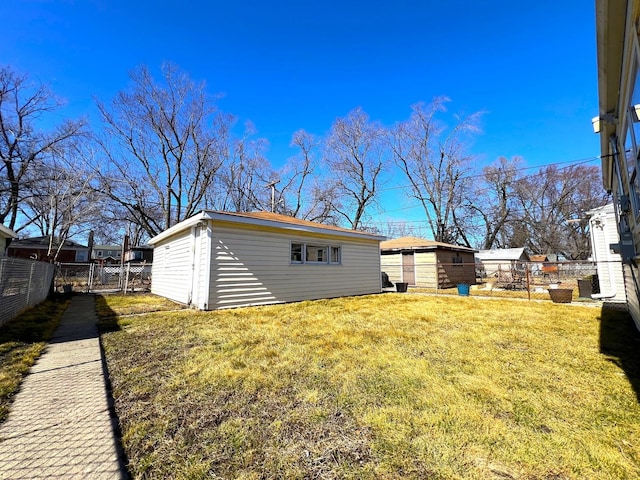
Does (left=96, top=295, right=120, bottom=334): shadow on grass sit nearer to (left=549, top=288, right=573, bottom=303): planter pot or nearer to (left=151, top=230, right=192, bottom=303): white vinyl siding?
(left=151, top=230, right=192, bottom=303): white vinyl siding

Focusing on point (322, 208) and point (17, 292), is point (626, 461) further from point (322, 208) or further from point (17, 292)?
point (322, 208)

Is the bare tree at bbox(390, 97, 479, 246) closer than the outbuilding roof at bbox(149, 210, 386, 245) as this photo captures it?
No

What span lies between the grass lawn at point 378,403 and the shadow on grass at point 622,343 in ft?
0.11

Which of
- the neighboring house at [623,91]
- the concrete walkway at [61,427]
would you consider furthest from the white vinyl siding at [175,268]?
the neighboring house at [623,91]

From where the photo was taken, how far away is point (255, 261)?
812 cm

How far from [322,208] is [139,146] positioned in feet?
47.7

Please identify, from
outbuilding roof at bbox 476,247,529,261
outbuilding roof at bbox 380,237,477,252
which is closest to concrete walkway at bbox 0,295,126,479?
outbuilding roof at bbox 380,237,477,252

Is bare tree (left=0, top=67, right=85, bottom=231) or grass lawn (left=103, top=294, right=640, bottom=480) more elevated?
bare tree (left=0, top=67, right=85, bottom=231)

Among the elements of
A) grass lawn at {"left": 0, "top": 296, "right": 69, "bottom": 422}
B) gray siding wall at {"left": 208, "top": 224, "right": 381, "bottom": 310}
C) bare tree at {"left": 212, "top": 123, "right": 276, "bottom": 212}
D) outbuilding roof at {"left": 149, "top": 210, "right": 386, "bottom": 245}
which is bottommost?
grass lawn at {"left": 0, "top": 296, "right": 69, "bottom": 422}

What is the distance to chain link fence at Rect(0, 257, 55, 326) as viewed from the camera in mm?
5211

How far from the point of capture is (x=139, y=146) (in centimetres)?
1922

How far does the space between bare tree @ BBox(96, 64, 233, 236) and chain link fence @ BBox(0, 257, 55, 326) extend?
12451 millimetres

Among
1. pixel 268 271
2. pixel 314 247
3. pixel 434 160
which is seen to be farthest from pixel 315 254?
pixel 434 160

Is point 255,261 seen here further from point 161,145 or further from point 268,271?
point 161,145
